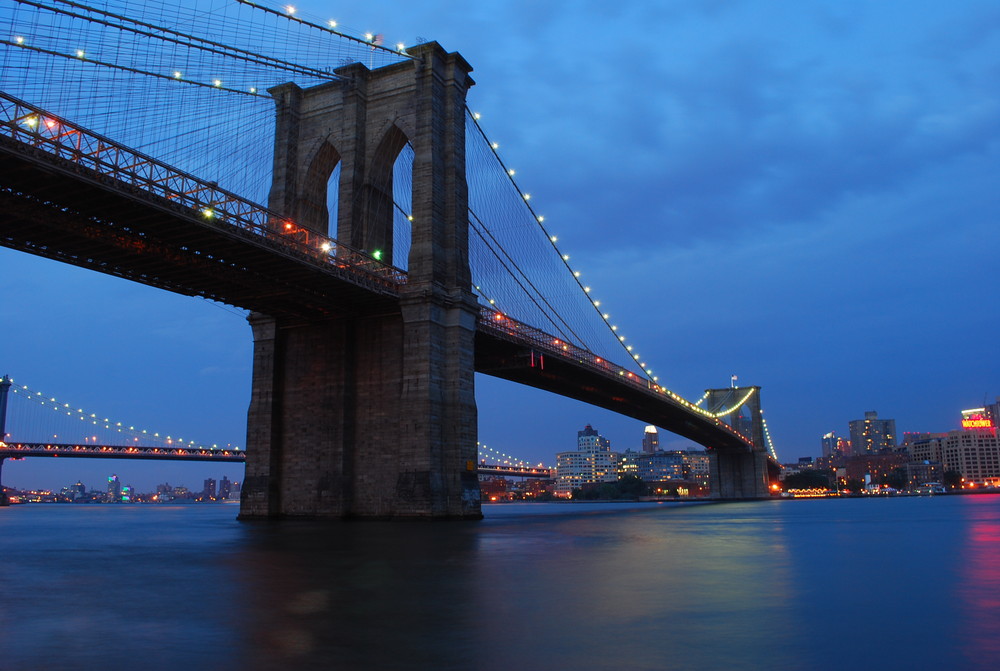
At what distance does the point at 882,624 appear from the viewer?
873 centimetres

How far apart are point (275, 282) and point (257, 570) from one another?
73.9 feet

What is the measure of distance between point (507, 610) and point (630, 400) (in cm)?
6514

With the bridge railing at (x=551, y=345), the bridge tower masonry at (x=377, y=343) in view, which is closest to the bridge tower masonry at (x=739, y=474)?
the bridge railing at (x=551, y=345)

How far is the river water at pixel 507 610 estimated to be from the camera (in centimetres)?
719

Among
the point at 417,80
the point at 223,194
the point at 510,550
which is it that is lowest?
the point at 510,550

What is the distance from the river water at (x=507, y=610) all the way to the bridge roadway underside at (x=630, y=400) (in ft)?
91.9

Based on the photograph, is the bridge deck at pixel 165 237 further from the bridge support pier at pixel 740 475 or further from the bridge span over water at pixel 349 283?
the bridge support pier at pixel 740 475

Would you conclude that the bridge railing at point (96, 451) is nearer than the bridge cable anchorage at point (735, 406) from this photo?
Yes

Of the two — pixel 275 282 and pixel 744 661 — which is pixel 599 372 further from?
pixel 744 661

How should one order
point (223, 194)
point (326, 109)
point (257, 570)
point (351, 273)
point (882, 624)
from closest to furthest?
point (882, 624)
point (257, 570)
point (223, 194)
point (351, 273)
point (326, 109)

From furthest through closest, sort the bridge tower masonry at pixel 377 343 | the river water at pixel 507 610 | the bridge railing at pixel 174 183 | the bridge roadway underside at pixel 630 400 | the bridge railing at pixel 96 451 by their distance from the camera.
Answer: the bridge railing at pixel 96 451, the bridge roadway underside at pixel 630 400, the bridge tower masonry at pixel 377 343, the bridge railing at pixel 174 183, the river water at pixel 507 610

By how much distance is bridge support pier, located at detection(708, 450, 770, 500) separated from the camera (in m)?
114

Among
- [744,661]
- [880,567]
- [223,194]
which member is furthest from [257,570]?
[223,194]

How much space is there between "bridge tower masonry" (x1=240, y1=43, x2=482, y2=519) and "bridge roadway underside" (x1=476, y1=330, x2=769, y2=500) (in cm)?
587
